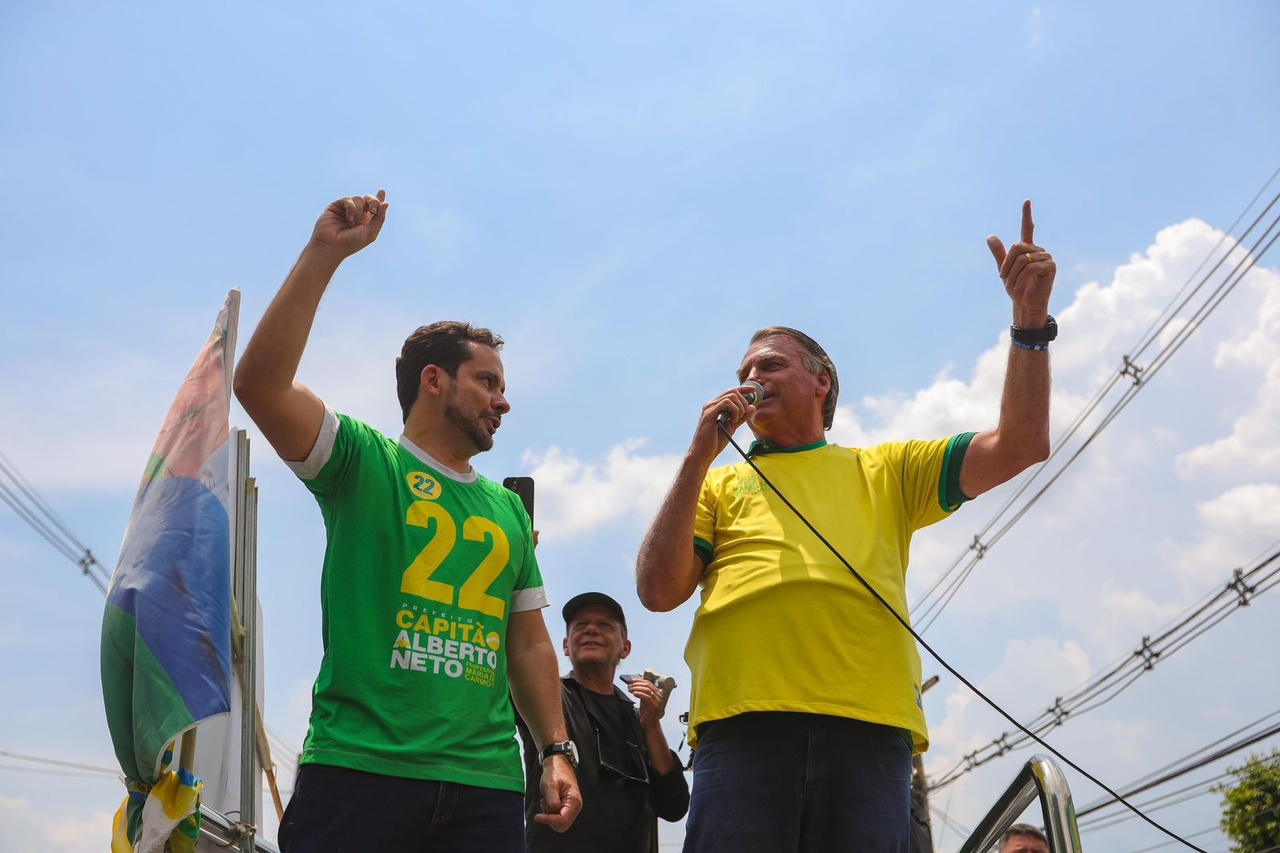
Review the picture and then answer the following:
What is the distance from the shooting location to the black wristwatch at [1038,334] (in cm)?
322

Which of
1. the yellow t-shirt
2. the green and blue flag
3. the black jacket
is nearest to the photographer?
the green and blue flag

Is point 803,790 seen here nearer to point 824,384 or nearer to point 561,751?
point 561,751

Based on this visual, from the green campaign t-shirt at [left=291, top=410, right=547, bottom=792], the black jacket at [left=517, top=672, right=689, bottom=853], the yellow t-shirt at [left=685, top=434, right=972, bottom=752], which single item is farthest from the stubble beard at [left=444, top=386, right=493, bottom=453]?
the black jacket at [left=517, top=672, right=689, bottom=853]

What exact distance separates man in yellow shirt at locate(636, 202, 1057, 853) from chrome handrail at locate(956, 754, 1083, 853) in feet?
0.90

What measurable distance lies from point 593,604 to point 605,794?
104cm

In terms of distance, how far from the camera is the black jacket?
13.7 feet

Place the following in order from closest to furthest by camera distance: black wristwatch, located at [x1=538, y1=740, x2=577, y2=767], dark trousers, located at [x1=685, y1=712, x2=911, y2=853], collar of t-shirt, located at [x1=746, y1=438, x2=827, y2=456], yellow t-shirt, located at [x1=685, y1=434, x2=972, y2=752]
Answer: dark trousers, located at [x1=685, y1=712, x2=911, y2=853] < yellow t-shirt, located at [x1=685, y1=434, x2=972, y2=752] < black wristwatch, located at [x1=538, y1=740, x2=577, y2=767] < collar of t-shirt, located at [x1=746, y1=438, x2=827, y2=456]

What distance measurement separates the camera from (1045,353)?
322 cm

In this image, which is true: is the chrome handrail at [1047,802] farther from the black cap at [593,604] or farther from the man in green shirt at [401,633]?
the black cap at [593,604]

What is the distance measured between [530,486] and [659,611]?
5.52ft

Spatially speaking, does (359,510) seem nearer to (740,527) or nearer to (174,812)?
(174,812)

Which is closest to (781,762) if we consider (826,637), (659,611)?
(826,637)

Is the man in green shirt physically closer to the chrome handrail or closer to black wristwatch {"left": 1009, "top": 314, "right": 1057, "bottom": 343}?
the chrome handrail

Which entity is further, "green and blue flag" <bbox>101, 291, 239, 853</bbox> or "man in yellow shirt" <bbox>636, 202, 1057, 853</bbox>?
"man in yellow shirt" <bbox>636, 202, 1057, 853</bbox>
